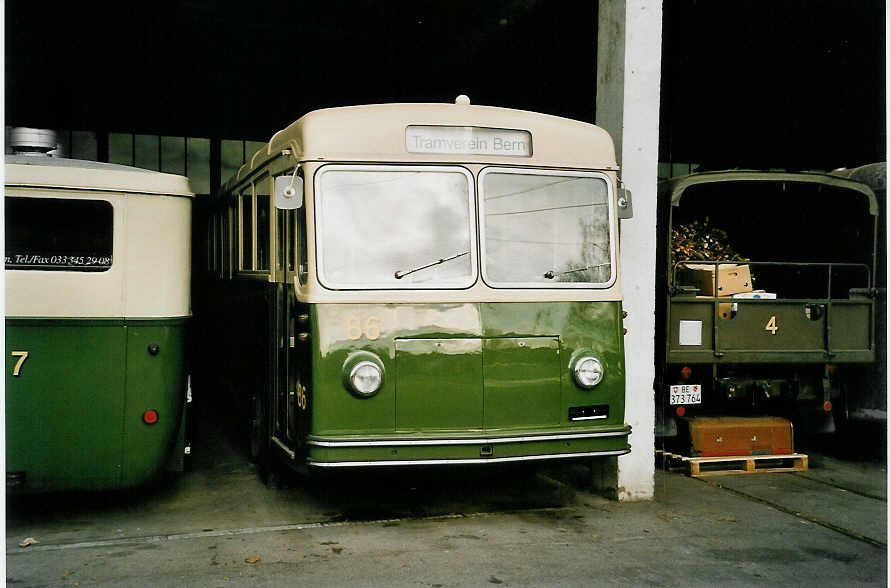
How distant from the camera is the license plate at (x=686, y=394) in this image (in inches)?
313

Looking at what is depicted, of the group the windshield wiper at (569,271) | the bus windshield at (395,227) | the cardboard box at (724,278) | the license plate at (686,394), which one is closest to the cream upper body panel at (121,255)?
the bus windshield at (395,227)

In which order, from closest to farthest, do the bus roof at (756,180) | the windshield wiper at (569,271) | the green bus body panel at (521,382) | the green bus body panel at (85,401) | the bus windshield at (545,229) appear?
the green bus body panel at (85,401) → the green bus body panel at (521,382) → the bus windshield at (545,229) → the windshield wiper at (569,271) → the bus roof at (756,180)

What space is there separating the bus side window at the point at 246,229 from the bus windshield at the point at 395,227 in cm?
211

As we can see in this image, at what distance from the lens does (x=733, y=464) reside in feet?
27.2

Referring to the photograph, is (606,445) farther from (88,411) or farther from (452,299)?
(88,411)

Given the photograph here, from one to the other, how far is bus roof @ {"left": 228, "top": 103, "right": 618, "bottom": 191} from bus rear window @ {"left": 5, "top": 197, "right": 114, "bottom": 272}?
1335 mm

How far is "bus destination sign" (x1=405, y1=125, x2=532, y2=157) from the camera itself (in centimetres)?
596

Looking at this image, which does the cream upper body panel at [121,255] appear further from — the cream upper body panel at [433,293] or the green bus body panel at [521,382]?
the green bus body panel at [521,382]

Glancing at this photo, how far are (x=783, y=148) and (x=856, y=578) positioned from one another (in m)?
13.3

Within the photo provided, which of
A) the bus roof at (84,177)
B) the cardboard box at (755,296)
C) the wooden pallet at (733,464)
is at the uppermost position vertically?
the bus roof at (84,177)

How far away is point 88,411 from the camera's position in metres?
5.90

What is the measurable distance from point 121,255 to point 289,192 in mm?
1246

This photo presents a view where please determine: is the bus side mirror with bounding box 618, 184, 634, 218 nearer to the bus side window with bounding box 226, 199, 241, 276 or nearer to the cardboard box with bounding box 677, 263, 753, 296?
the cardboard box with bounding box 677, 263, 753, 296

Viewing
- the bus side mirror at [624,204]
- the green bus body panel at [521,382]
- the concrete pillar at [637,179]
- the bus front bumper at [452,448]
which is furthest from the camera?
the concrete pillar at [637,179]
